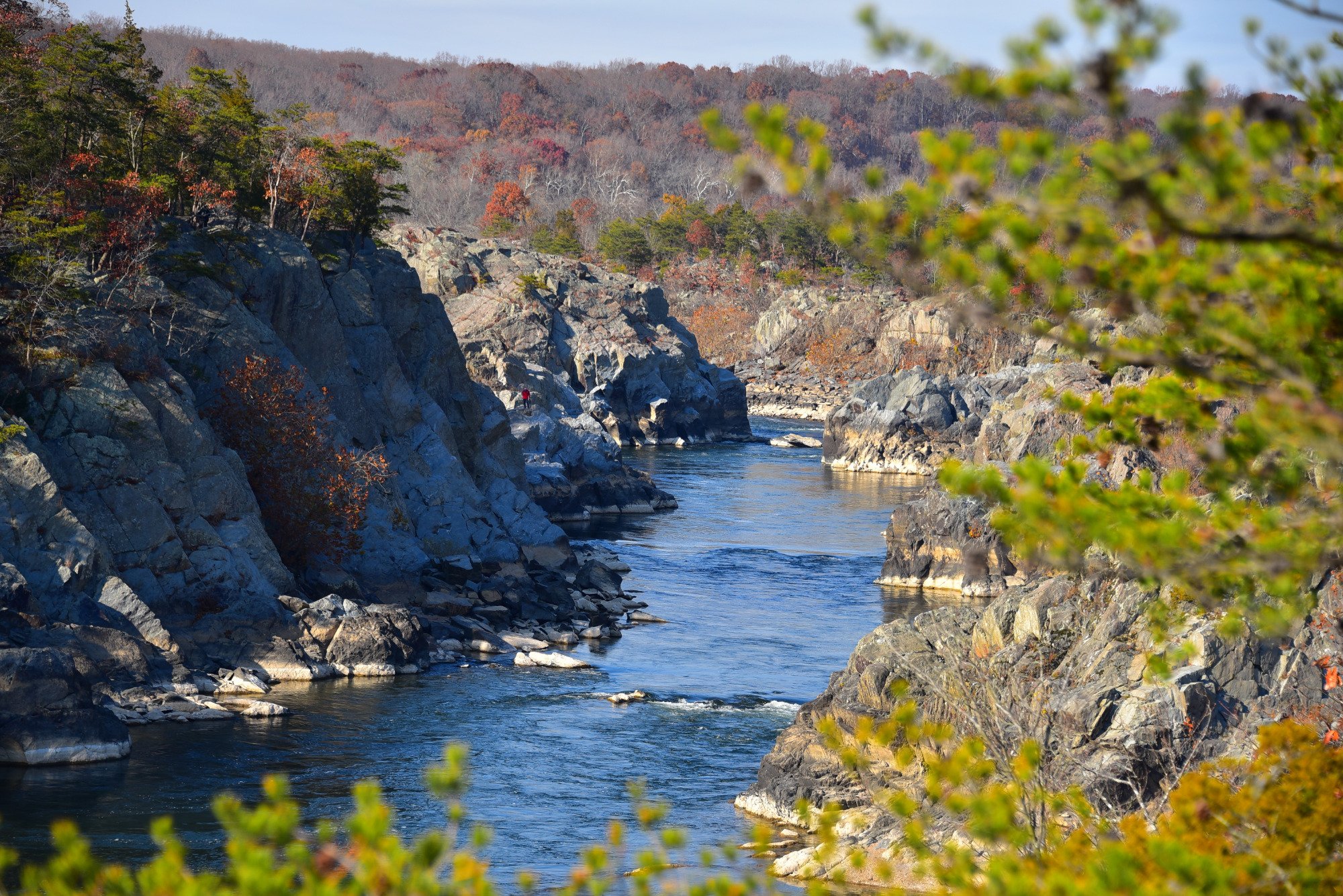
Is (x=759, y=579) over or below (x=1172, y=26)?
below

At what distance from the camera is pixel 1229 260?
728 cm

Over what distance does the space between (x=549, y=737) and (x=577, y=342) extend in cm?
8133

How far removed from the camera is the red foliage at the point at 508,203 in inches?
6914

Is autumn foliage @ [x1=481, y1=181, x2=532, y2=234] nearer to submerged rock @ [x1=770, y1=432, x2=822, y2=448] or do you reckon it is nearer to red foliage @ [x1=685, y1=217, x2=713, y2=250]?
red foliage @ [x1=685, y1=217, x2=713, y2=250]

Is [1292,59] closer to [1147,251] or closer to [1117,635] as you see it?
[1147,251]

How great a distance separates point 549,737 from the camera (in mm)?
34281

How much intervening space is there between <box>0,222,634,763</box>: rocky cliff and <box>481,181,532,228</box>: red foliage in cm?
11665

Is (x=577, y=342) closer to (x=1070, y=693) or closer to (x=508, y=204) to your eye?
(x=508, y=204)

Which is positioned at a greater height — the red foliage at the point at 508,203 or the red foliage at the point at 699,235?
the red foliage at the point at 508,203

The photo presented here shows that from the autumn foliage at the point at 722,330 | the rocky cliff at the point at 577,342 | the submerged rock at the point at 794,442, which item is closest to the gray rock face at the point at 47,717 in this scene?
the rocky cliff at the point at 577,342

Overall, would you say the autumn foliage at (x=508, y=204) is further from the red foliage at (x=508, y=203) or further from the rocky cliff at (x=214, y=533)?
the rocky cliff at (x=214, y=533)

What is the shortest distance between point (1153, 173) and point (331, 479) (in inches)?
1769

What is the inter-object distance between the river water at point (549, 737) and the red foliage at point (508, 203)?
12426cm

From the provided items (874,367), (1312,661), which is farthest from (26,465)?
(874,367)
